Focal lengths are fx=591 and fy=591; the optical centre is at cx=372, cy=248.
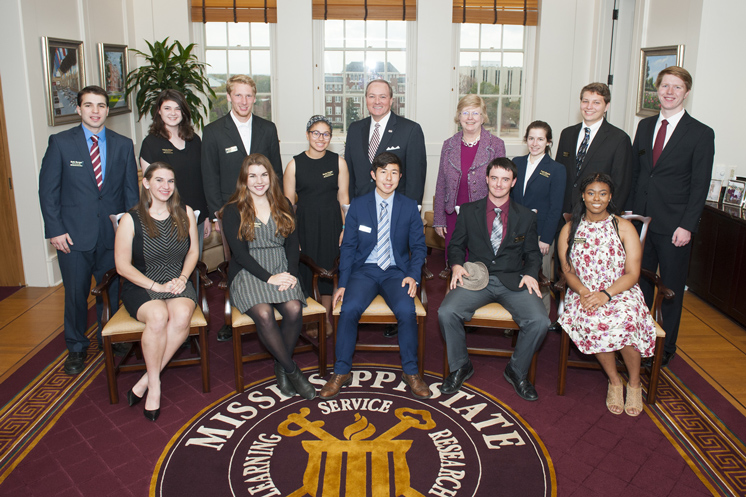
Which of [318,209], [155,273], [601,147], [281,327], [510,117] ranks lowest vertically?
[281,327]

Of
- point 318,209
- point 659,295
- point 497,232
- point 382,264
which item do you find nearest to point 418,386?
point 382,264

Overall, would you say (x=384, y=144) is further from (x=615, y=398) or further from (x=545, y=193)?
(x=615, y=398)

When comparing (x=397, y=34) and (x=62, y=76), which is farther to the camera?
(x=397, y=34)

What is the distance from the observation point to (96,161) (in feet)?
12.9

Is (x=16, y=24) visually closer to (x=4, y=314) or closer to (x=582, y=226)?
(x=4, y=314)

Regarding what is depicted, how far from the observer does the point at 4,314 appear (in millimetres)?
5008

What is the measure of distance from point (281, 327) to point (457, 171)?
5.60ft

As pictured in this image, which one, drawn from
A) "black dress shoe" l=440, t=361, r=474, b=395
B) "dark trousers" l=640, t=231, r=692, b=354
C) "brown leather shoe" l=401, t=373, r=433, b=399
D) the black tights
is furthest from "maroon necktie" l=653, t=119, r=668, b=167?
the black tights

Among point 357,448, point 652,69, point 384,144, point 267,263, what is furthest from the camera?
point 652,69

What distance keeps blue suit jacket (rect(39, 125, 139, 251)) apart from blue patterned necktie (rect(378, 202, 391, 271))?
178cm

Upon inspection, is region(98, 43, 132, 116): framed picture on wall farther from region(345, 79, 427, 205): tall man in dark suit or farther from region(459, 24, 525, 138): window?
region(459, 24, 525, 138): window

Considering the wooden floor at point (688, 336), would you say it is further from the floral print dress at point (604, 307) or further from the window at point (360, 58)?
the window at point (360, 58)

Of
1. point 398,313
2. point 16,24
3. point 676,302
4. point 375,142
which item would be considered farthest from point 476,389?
point 16,24

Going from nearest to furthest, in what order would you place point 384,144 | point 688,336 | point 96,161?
point 96,161 < point 384,144 < point 688,336
